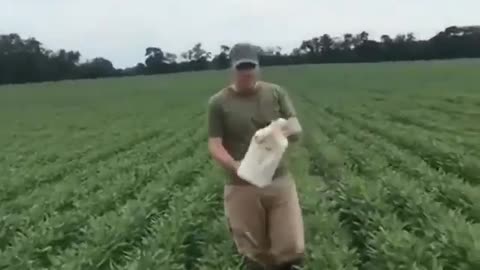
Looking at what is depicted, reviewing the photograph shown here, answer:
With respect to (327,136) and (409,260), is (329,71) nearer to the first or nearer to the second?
(327,136)

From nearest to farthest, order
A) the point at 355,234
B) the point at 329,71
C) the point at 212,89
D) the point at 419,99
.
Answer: the point at 355,234 < the point at 419,99 < the point at 212,89 < the point at 329,71

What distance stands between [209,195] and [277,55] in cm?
7201

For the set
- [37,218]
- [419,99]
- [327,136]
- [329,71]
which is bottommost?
[329,71]

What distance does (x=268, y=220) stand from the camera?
23.9ft

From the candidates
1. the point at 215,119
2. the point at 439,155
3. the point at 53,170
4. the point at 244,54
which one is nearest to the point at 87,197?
the point at 53,170

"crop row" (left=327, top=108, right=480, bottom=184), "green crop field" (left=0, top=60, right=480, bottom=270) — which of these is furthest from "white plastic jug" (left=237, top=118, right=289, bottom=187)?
"crop row" (left=327, top=108, right=480, bottom=184)

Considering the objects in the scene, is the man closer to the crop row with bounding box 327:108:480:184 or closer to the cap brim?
the cap brim

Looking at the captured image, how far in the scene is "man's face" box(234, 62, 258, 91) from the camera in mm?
6789

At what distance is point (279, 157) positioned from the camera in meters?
6.82

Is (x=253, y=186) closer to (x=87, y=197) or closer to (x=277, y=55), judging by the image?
(x=87, y=197)

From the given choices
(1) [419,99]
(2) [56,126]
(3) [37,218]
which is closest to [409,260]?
(3) [37,218]

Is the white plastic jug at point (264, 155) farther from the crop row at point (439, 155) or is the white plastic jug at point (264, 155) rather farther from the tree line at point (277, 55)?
the tree line at point (277, 55)

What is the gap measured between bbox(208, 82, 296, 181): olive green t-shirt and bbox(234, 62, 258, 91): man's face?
13cm

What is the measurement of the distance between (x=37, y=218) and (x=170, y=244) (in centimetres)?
285
